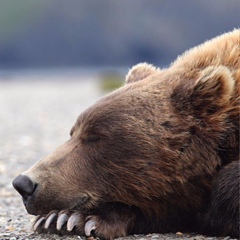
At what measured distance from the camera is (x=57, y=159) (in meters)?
5.12

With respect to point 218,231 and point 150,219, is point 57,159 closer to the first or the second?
point 150,219

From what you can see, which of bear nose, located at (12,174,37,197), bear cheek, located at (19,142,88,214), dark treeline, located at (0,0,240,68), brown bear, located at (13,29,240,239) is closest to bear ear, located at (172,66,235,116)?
brown bear, located at (13,29,240,239)

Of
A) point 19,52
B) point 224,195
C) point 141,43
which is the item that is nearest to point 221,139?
point 224,195

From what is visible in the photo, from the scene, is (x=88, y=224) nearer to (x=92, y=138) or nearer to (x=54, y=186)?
(x=54, y=186)

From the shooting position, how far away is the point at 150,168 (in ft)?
16.1

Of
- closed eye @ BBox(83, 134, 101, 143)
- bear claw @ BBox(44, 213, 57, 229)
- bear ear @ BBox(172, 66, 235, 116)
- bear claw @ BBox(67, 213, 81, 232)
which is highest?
bear ear @ BBox(172, 66, 235, 116)

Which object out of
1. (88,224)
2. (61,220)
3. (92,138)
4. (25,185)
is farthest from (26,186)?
(92,138)

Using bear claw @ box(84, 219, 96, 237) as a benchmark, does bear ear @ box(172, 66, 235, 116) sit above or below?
above

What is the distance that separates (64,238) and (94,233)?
185mm

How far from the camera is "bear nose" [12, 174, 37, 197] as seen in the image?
485 cm

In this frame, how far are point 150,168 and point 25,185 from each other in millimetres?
770

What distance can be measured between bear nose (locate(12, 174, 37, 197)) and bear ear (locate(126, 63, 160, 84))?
47.3 inches

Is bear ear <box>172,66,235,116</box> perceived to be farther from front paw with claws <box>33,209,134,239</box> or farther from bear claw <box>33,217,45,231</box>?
bear claw <box>33,217,45,231</box>

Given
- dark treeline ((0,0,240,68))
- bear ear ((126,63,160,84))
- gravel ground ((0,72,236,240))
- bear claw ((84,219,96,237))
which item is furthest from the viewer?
dark treeline ((0,0,240,68))
